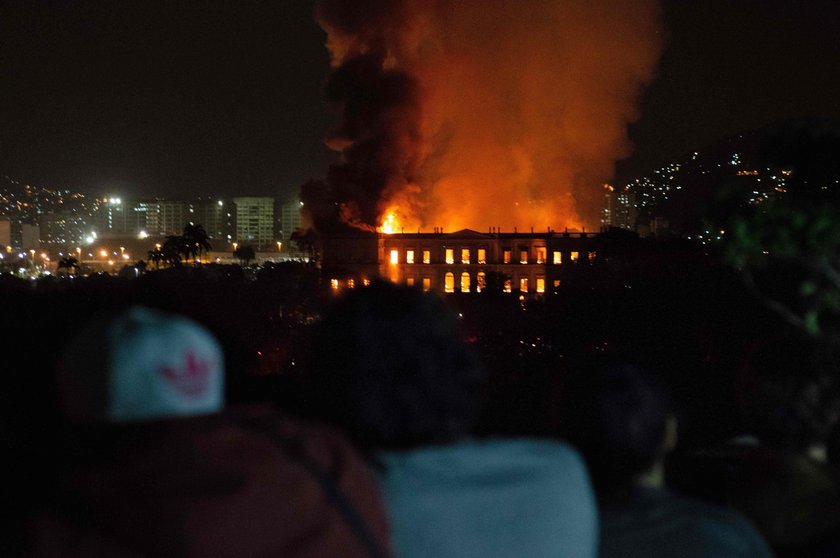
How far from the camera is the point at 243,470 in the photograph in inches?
57.7

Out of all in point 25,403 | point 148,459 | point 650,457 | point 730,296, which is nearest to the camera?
point 148,459

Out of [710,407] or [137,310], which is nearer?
[137,310]

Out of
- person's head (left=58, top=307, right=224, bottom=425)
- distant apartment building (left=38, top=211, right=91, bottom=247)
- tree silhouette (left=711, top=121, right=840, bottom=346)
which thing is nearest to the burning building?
tree silhouette (left=711, top=121, right=840, bottom=346)

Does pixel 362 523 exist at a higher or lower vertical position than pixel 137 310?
lower

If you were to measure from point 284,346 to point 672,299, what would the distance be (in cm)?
2268

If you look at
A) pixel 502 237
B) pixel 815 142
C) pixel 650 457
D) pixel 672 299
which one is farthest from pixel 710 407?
pixel 502 237

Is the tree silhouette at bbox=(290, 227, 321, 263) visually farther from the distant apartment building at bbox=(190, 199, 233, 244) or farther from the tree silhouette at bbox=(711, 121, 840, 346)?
the distant apartment building at bbox=(190, 199, 233, 244)

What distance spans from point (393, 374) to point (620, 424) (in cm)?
80

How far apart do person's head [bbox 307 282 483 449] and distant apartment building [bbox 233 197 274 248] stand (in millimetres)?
176130

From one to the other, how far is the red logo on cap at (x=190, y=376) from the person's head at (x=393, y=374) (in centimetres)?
41

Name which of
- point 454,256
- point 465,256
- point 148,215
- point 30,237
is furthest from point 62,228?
point 465,256

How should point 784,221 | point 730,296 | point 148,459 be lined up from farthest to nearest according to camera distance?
point 730,296, point 784,221, point 148,459

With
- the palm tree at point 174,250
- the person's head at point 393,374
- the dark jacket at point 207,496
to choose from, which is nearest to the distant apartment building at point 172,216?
the palm tree at point 174,250

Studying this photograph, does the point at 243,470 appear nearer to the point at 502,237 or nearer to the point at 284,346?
the point at 284,346
